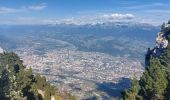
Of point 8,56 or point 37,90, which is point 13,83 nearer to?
point 37,90

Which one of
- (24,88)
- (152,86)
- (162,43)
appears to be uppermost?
(162,43)

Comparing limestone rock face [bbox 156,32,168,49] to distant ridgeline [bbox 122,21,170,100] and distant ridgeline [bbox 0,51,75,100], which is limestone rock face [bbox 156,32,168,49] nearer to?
distant ridgeline [bbox 122,21,170,100]

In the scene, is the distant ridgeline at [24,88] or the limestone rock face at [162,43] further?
the limestone rock face at [162,43]

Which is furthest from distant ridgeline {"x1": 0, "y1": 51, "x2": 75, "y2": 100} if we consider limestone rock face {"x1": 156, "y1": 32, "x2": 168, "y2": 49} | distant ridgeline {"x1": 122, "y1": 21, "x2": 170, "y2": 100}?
limestone rock face {"x1": 156, "y1": 32, "x2": 168, "y2": 49}

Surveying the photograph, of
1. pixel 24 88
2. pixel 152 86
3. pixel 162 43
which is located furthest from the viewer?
pixel 162 43

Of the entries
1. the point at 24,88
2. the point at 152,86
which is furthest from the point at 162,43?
the point at 24,88

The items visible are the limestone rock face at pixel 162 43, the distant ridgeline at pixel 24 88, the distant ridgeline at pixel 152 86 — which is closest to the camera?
the distant ridgeline at pixel 24 88

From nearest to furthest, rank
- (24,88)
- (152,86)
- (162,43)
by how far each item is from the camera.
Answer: (24,88), (152,86), (162,43)

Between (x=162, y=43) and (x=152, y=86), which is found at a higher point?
(x=162, y=43)

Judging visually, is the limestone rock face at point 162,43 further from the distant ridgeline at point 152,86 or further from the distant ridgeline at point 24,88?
the distant ridgeline at point 24,88

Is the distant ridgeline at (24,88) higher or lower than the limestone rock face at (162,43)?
lower

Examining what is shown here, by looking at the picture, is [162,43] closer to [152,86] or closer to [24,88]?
[152,86]

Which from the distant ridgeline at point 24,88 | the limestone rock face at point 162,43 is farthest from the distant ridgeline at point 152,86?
the limestone rock face at point 162,43
